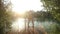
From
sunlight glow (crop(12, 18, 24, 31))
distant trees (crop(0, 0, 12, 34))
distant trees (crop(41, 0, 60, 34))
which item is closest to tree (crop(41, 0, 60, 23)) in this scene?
distant trees (crop(41, 0, 60, 34))

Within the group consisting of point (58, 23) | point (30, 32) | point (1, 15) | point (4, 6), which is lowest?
point (30, 32)

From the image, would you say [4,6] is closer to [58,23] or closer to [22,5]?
[22,5]

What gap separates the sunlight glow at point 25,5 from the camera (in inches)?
69.0

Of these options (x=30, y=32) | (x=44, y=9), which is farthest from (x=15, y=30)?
(x=44, y=9)

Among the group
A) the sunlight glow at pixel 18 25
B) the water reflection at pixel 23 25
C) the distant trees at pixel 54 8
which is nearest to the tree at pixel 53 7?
the distant trees at pixel 54 8

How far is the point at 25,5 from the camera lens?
1.77 meters

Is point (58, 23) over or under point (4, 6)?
under

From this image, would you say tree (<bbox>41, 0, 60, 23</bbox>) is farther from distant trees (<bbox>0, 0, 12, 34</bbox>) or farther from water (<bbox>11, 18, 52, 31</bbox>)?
distant trees (<bbox>0, 0, 12, 34</bbox>)

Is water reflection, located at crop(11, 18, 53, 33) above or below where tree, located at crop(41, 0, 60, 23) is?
below

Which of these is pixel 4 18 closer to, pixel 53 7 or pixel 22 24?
pixel 22 24

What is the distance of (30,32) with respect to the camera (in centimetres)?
174

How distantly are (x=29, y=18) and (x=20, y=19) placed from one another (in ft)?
0.38

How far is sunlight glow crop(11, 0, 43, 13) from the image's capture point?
175cm

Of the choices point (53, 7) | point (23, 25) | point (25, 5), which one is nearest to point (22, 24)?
point (23, 25)
